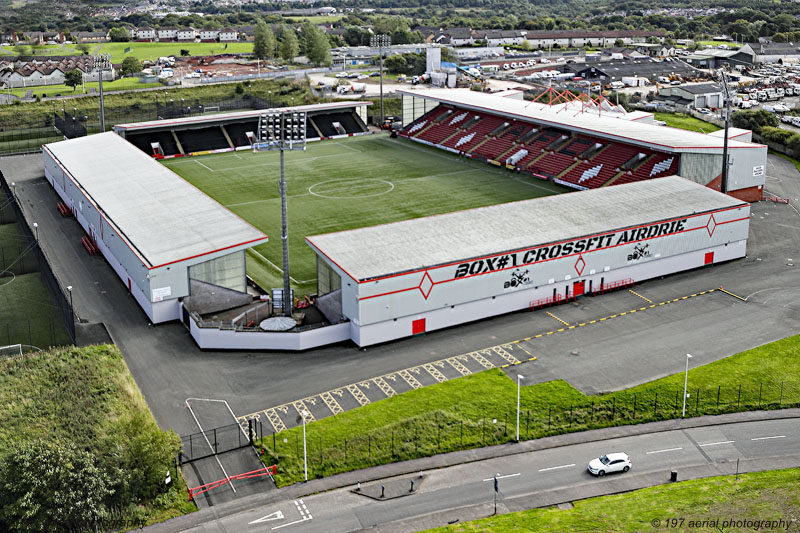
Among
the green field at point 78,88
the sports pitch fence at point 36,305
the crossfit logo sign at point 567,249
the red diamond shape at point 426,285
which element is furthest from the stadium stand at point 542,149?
the green field at point 78,88

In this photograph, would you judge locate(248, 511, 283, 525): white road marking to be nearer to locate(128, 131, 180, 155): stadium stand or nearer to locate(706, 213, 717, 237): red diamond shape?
locate(706, 213, 717, 237): red diamond shape

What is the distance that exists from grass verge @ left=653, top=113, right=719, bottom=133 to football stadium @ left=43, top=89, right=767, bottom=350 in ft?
74.7

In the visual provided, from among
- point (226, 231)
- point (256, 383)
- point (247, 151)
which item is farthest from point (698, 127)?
point (256, 383)

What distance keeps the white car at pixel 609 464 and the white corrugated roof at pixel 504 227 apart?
1858 centimetres

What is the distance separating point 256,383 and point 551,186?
51.6 m

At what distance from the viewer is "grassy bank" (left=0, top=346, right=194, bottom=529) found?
37.0 m

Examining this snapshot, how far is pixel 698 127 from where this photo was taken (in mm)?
120812

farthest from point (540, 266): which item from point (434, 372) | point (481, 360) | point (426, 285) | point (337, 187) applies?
point (337, 187)

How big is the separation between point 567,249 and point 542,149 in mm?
41931

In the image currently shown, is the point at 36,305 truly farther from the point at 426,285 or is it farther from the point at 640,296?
the point at 640,296

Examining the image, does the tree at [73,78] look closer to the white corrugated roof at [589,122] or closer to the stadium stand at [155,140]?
the stadium stand at [155,140]

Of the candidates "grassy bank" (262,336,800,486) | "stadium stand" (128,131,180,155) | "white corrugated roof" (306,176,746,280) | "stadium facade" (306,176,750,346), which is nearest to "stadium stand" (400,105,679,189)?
"white corrugated roof" (306,176,746,280)

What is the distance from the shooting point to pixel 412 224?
60562mm

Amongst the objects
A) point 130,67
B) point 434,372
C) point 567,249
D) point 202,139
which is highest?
point 130,67
